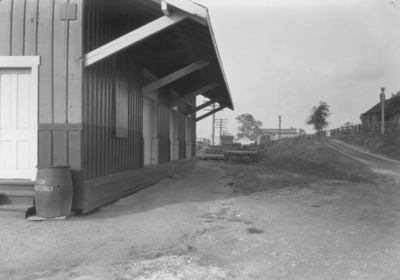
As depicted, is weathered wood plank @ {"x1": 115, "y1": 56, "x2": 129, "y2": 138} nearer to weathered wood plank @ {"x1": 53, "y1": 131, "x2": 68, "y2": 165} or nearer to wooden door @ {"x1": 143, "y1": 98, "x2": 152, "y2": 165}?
weathered wood plank @ {"x1": 53, "y1": 131, "x2": 68, "y2": 165}

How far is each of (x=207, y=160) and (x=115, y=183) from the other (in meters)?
19.0

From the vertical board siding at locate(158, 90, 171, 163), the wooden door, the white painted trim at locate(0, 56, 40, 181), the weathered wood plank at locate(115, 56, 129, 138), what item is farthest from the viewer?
the vertical board siding at locate(158, 90, 171, 163)

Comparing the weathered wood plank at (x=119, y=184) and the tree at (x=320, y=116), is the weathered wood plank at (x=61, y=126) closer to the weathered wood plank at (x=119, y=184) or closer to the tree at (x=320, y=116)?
the weathered wood plank at (x=119, y=184)

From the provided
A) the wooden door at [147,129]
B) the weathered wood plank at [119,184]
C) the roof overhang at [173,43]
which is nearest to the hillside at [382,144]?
the roof overhang at [173,43]

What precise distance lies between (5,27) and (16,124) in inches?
68.8

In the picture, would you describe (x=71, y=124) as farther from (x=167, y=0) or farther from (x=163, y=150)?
(x=163, y=150)

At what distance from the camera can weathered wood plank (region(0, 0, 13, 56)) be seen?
6.21 m

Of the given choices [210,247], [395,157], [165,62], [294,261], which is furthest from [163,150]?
[395,157]

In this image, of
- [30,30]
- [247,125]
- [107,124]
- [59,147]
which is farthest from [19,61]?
[247,125]

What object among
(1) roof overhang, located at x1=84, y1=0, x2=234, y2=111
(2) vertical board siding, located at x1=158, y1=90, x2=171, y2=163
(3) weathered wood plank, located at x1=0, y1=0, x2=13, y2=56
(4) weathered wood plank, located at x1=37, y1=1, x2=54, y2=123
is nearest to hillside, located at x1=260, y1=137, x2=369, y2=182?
(1) roof overhang, located at x1=84, y1=0, x2=234, y2=111

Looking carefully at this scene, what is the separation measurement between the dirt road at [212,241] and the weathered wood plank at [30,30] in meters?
2.95

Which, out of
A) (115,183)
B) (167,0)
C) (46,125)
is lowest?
(115,183)

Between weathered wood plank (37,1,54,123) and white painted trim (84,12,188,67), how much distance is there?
0.70 m

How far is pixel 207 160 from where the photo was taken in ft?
86.2
